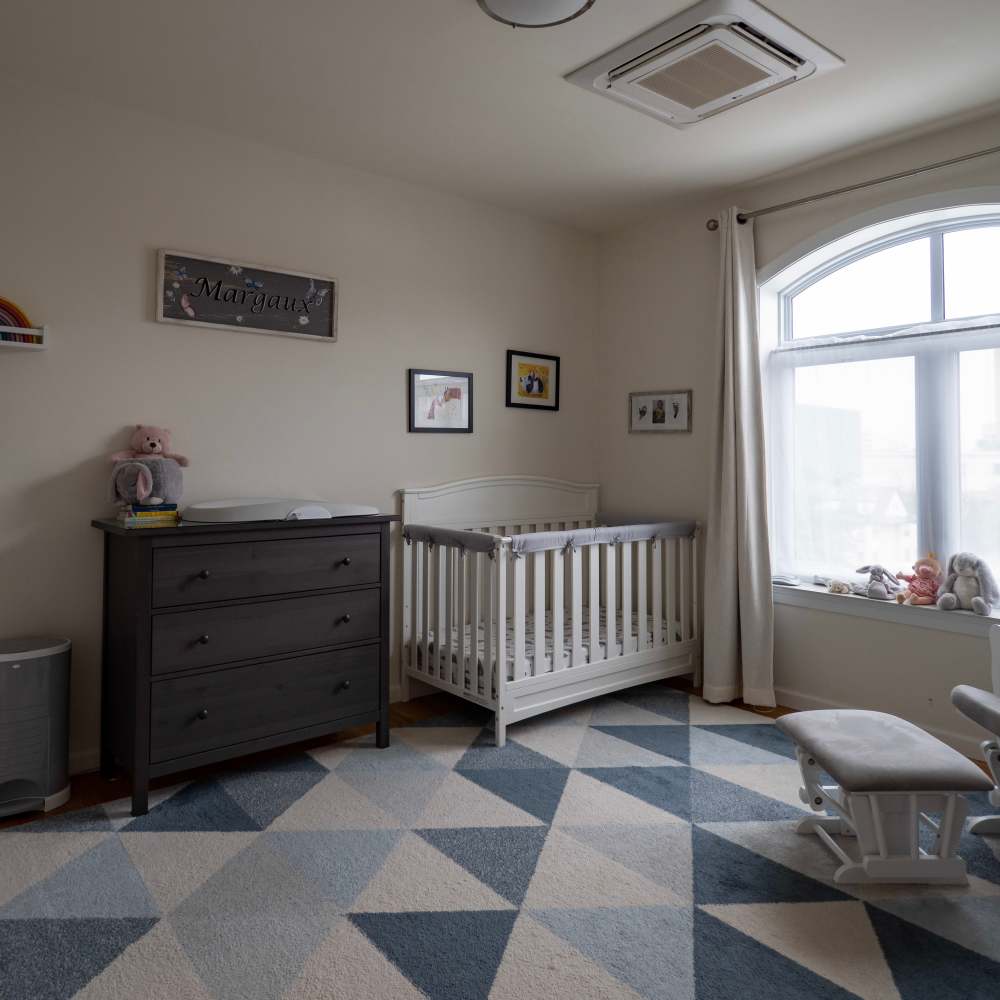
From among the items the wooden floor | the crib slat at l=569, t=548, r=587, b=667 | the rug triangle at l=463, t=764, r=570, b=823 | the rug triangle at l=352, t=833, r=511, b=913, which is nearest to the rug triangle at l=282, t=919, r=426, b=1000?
the rug triangle at l=352, t=833, r=511, b=913

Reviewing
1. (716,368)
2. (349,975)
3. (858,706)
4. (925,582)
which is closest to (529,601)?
(716,368)

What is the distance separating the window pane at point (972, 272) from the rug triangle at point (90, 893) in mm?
3437

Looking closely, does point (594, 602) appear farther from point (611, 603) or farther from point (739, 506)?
point (739, 506)

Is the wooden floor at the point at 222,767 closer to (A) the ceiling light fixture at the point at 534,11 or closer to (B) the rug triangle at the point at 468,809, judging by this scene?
(B) the rug triangle at the point at 468,809

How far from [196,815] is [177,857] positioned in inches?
10.0

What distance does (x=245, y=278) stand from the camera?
9.73ft

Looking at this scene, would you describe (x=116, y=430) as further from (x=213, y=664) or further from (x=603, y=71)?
(x=603, y=71)

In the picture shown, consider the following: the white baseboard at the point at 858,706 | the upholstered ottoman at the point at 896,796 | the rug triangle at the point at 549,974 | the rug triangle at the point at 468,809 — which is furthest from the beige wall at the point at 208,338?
the upholstered ottoman at the point at 896,796

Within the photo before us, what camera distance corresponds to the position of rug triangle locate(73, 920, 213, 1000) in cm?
155

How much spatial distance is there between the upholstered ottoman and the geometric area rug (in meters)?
0.06

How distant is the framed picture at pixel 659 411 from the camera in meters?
3.81

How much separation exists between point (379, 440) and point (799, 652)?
7.09ft

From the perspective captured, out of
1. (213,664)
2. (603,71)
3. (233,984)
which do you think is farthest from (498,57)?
(233,984)

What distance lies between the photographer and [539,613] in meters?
3.04
